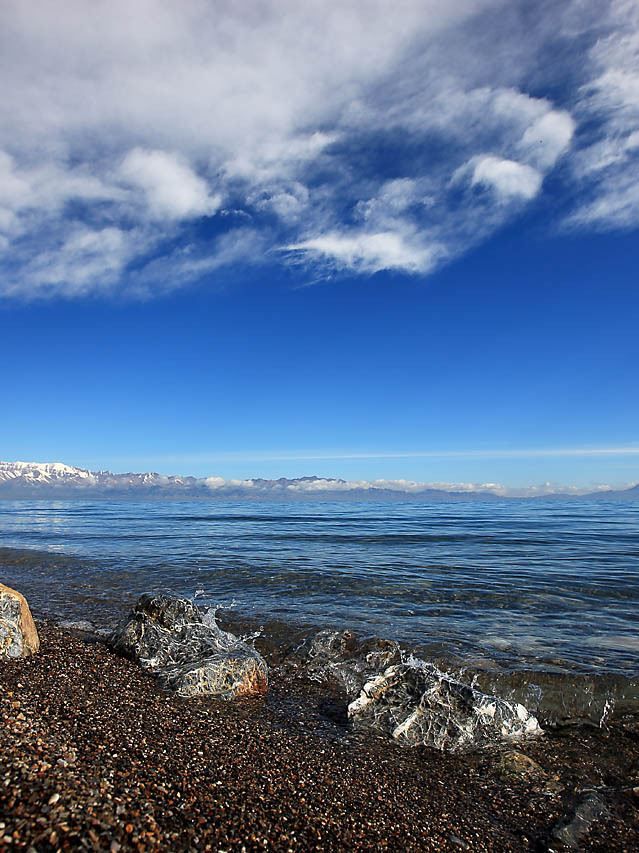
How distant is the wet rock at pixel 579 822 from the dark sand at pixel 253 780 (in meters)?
0.06

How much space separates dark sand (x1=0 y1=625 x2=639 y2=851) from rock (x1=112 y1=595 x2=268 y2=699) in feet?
1.45

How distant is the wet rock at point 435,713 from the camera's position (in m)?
6.87

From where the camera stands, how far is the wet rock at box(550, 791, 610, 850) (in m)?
4.75

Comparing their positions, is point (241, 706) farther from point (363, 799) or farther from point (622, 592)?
point (622, 592)

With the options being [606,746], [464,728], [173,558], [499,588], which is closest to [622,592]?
[499,588]

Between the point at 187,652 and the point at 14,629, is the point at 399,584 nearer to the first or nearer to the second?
the point at 187,652

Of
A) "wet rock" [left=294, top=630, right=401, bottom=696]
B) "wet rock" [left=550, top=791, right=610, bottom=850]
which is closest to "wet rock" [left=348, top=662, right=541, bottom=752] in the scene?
"wet rock" [left=294, top=630, right=401, bottom=696]

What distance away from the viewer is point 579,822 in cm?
506

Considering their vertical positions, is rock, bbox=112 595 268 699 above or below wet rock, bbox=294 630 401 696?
above

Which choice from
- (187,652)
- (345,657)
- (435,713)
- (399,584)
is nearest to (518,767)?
(435,713)

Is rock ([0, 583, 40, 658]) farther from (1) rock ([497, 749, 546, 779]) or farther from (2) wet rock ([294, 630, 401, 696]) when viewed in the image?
(1) rock ([497, 749, 546, 779])

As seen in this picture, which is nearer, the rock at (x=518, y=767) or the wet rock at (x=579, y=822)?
the wet rock at (x=579, y=822)

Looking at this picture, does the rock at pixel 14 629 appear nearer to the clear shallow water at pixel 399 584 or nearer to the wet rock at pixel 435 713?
the clear shallow water at pixel 399 584

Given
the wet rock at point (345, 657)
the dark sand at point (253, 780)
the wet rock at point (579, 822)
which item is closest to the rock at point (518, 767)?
the dark sand at point (253, 780)
